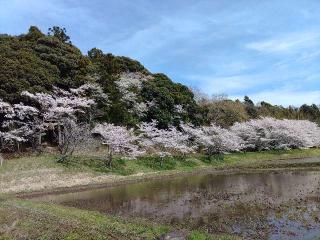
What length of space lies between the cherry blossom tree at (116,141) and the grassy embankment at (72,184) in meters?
1.09

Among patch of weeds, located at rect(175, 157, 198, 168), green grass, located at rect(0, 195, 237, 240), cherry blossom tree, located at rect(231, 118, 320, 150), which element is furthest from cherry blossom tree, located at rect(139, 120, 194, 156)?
green grass, located at rect(0, 195, 237, 240)

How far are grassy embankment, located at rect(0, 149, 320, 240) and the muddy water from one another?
2261 mm

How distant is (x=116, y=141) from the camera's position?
39.2 metres

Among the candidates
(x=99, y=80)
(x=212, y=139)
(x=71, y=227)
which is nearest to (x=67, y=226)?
(x=71, y=227)

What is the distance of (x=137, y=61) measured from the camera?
67000mm

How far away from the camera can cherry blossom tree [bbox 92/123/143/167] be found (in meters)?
39.2

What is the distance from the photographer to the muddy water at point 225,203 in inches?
601

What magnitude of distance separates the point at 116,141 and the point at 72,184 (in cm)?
871

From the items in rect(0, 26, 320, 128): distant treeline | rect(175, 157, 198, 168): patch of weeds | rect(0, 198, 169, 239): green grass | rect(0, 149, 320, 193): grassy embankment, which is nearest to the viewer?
rect(0, 198, 169, 239): green grass

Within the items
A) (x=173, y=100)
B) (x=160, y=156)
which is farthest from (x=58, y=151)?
(x=173, y=100)

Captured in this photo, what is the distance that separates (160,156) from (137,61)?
87.7ft

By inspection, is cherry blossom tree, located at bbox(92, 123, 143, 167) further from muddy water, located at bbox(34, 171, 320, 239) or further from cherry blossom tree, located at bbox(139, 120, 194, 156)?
muddy water, located at bbox(34, 171, 320, 239)

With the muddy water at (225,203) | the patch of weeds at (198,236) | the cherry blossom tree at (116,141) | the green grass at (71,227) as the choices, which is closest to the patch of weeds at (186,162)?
the cherry blossom tree at (116,141)

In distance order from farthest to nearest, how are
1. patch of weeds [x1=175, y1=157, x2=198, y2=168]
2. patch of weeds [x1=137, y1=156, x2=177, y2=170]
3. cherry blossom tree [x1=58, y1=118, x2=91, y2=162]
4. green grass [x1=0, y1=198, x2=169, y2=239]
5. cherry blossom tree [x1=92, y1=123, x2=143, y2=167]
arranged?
patch of weeds [x1=175, y1=157, x2=198, y2=168], patch of weeds [x1=137, y1=156, x2=177, y2=170], cherry blossom tree [x1=92, y1=123, x2=143, y2=167], cherry blossom tree [x1=58, y1=118, x2=91, y2=162], green grass [x1=0, y1=198, x2=169, y2=239]
